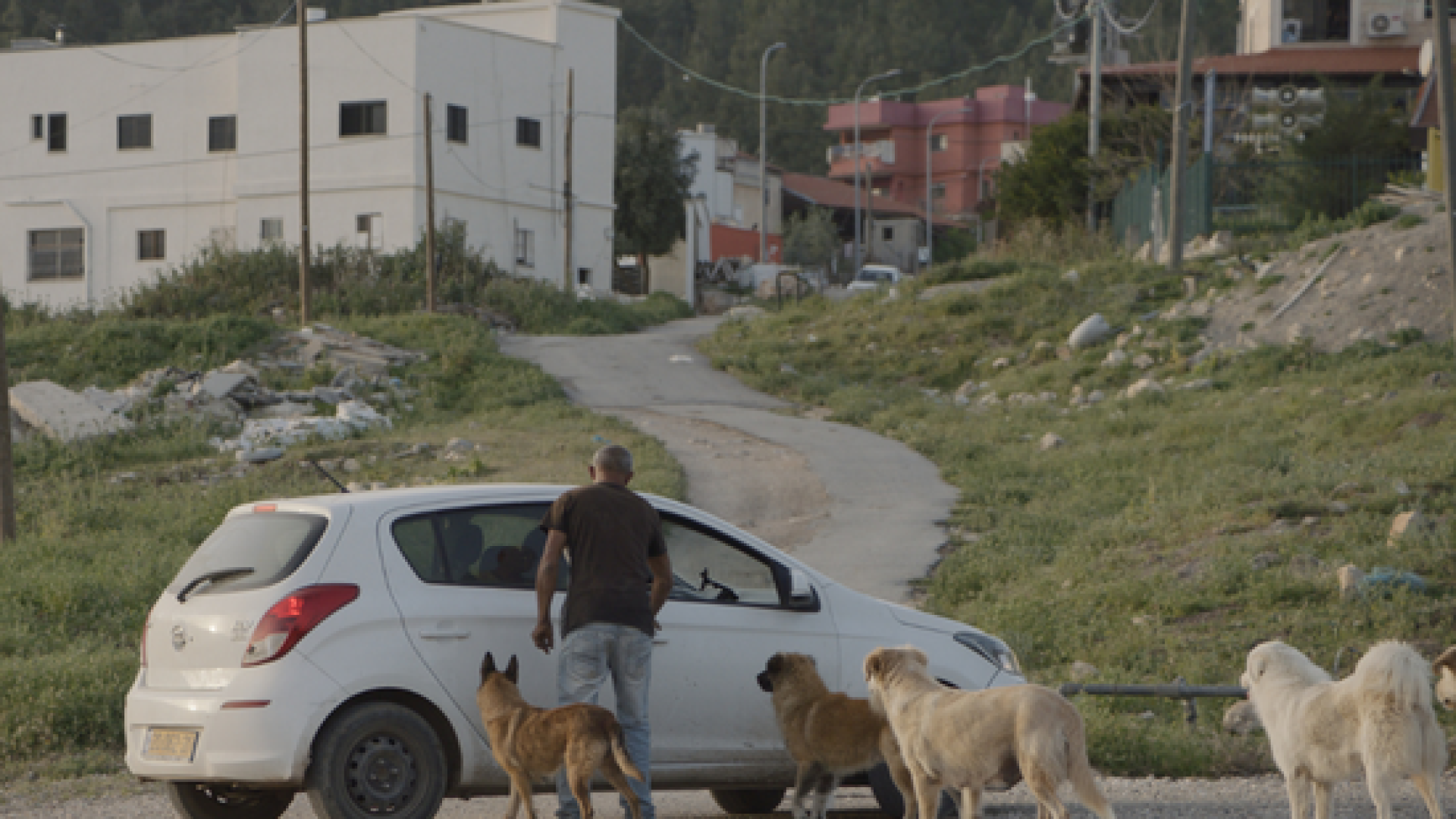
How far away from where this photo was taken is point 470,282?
131 ft

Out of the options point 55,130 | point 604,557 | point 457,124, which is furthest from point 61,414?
point 55,130

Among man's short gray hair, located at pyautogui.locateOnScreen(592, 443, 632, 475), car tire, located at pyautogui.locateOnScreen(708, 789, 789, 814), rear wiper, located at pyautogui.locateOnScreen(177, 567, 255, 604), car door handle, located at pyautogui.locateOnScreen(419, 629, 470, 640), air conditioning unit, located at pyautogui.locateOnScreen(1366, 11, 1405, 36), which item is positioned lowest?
car tire, located at pyautogui.locateOnScreen(708, 789, 789, 814)

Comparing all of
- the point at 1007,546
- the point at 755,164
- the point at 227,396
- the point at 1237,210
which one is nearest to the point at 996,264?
the point at 1237,210

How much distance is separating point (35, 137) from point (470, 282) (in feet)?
58.4

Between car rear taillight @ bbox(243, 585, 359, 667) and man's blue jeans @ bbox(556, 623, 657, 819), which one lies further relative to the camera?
man's blue jeans @ bbox(556, 623, 657, 819)

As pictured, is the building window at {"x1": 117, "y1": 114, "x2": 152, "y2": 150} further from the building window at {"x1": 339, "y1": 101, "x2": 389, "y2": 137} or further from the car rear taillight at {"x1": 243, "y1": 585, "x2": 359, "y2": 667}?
the car rear taillight at {"x1": 243, "y1": 585, "x2": 359, "y2": 667}

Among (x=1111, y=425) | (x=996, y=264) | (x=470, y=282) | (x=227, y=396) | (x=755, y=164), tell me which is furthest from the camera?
(x=755, y=164)

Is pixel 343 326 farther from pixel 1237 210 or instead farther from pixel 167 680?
pixel 167 680

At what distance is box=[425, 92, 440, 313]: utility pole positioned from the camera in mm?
36562

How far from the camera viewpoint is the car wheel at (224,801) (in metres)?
6.97

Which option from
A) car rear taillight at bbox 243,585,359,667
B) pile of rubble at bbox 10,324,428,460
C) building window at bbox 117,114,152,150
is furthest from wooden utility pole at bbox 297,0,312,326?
car rear taillight at bbox 243,585,359,667

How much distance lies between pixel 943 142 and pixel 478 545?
8926cm

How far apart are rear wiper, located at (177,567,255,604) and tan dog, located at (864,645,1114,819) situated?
8.96 feet

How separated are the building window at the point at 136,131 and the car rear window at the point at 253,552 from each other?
43441 mm
